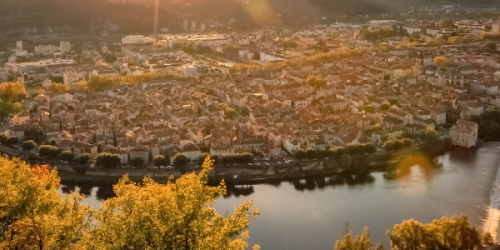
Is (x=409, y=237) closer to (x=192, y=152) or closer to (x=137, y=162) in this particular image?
(x=192, y=152)

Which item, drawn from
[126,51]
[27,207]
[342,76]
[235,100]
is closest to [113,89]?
[235,100]

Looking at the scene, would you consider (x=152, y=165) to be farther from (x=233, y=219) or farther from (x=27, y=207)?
(x=233, y=219)

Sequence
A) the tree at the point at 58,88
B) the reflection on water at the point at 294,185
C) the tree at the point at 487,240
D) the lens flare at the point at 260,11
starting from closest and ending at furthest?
the tree at the point at 487,240 < the reflection on water at the point at 294,185 < the tree at the point at 58,88 < the lens flare at the point at 260,11

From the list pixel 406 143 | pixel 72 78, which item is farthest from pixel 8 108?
pixel 406 143

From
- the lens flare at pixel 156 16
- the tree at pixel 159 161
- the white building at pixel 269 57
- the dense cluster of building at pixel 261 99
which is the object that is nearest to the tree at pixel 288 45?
the dense cluster of building at pixel 261 99

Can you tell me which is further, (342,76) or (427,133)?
(342,76)

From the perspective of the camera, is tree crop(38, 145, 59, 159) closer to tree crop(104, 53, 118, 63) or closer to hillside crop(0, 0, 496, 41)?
tree crop(104, 53, 118, 63)

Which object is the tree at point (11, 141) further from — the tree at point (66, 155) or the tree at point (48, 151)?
the tree at point (66, 155)
